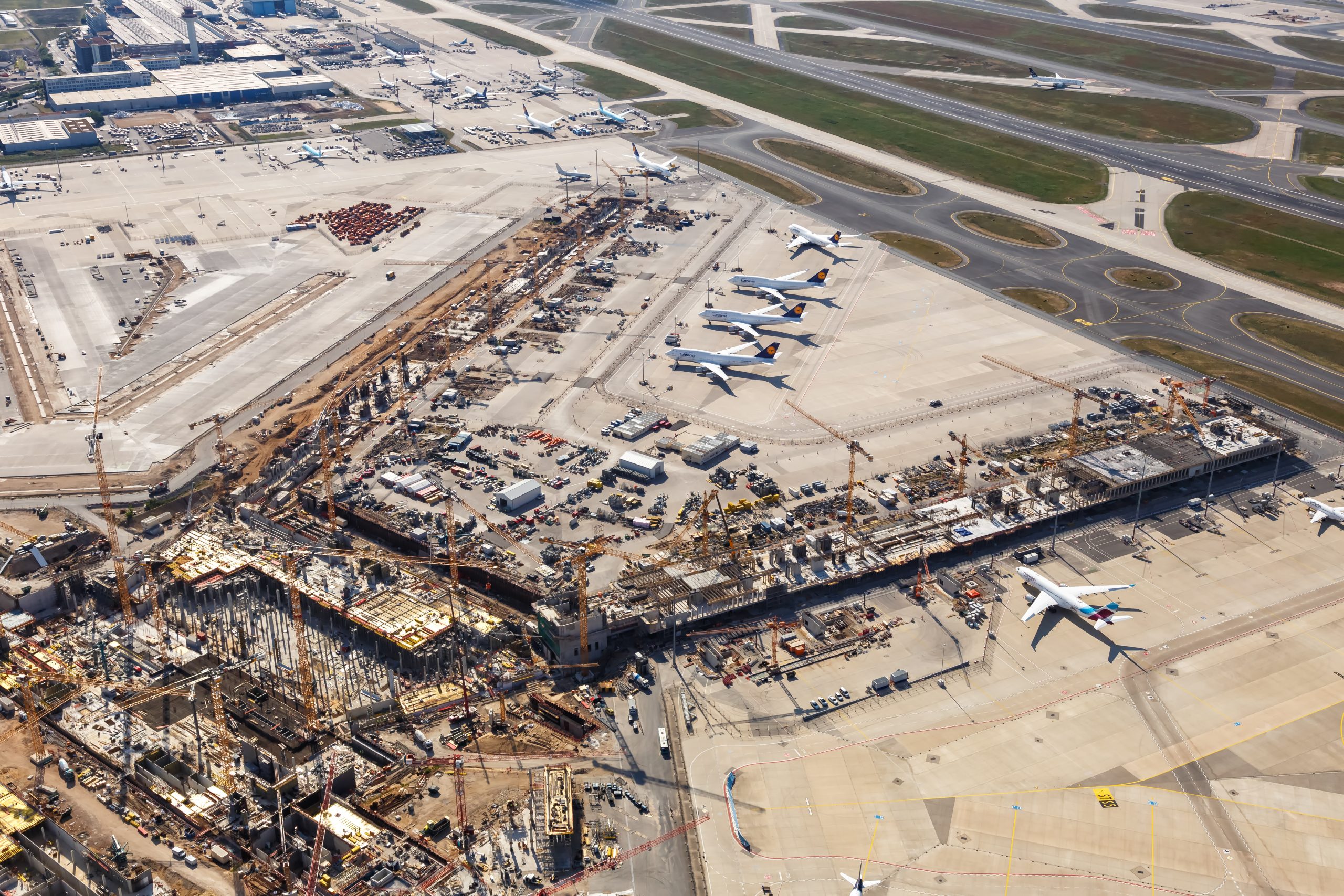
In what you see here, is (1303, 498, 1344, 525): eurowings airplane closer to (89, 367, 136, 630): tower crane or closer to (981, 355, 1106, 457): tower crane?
(981, 355, 1106, 457): tower crane

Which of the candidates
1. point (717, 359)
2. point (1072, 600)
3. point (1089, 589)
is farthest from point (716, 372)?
point (1072, 600)

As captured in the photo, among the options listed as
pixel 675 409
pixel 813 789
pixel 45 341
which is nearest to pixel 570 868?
pixel 813 789

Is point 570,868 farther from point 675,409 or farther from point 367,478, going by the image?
point 675,409

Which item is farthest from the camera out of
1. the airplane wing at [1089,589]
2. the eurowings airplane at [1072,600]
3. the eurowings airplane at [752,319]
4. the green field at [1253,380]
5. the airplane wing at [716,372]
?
the eurowings airplane at [752,319]

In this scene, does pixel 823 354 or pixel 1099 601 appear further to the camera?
pixel 823 354

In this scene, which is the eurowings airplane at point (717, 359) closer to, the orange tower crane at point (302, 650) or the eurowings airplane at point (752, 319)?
the eurowings airplane at point (752, 319)

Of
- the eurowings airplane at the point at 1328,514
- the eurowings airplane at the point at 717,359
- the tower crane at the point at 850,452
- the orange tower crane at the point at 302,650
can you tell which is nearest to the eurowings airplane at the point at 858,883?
the orange tower crane at the point at 302,650

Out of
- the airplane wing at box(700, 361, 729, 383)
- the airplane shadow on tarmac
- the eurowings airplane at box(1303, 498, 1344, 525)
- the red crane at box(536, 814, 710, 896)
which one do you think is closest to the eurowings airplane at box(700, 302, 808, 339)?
the airplane wing at box(700, 361, 729, 383)
